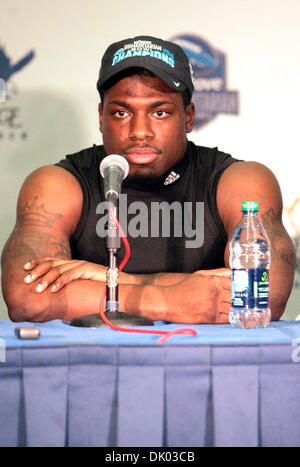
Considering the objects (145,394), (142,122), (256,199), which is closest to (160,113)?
(142,122)

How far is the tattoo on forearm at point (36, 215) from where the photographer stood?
1928mm

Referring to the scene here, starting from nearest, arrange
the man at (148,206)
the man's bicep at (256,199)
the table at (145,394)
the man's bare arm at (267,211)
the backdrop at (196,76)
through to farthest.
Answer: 1. the table at (145,394)
2. the man at (148,206)
3. the man's bare arm at (267,211)
4. the man's bicep at (256,199)
5. the backdrop at (196,76)

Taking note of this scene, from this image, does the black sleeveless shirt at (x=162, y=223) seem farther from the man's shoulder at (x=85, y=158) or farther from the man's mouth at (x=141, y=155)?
the man's mouth at (x=141, y=155)

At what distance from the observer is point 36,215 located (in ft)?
6.37

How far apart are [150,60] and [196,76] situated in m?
0.89

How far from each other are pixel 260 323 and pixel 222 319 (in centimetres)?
9

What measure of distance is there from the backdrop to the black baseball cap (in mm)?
757

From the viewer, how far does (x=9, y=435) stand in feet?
3.63

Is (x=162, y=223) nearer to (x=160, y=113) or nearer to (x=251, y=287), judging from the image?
(x=160, y=113)

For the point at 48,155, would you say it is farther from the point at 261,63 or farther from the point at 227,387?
the point at 227,387

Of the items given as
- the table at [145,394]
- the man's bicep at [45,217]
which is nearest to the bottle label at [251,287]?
the table at [145,394]

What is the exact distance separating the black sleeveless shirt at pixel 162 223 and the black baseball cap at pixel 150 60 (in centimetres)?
33

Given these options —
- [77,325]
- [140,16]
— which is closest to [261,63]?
[140,16]

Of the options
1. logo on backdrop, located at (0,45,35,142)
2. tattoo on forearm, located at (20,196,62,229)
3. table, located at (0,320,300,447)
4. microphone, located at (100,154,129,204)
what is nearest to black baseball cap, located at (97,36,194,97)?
tattoo on forearm, located at (20,196,62,229)
